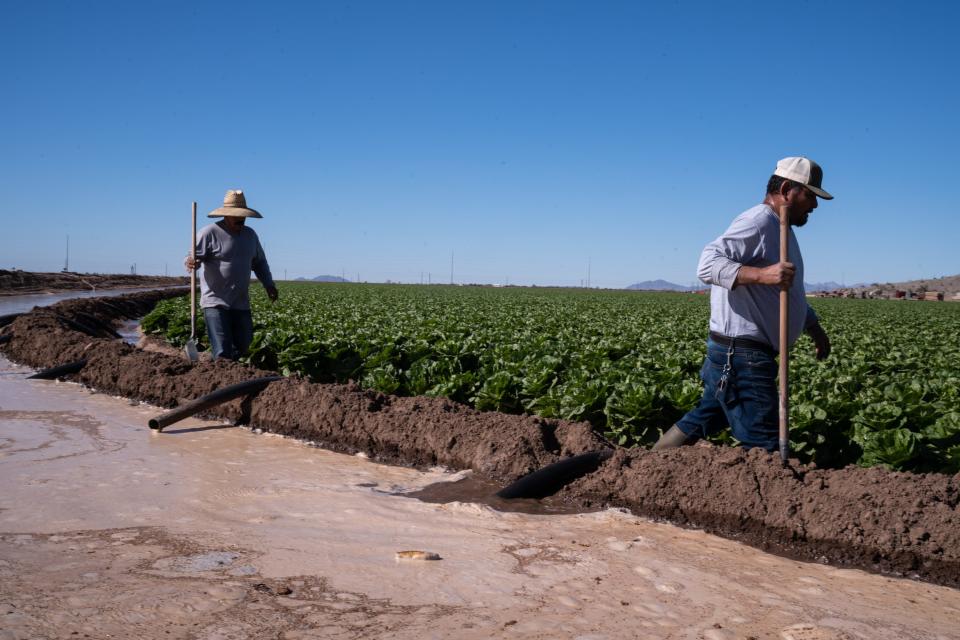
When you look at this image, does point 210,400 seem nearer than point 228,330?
Yes

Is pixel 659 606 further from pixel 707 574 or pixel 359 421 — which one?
pixel 359 421

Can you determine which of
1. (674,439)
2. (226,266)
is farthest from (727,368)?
(226,266)

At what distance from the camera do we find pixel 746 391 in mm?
4344

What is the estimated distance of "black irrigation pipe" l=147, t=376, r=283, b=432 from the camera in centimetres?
715

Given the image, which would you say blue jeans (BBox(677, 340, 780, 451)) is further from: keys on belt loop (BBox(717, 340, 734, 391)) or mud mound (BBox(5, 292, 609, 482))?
mud mound (BBox(5, 292, 609, 482))

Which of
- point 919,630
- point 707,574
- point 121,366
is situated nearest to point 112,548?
point 707,574

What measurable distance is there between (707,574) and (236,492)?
123 inches

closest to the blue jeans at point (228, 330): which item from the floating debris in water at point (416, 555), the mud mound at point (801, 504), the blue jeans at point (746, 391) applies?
the mud mound at point (801, 504)

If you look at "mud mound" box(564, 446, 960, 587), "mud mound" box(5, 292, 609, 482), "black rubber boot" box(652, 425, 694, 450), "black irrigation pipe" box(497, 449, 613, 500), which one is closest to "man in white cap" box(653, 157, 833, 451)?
"mud mound" box(564, 446, 960, 587)

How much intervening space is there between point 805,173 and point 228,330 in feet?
20.8

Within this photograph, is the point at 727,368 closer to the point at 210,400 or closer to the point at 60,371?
the point at 210,400

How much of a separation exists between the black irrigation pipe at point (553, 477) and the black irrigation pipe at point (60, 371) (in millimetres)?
7731

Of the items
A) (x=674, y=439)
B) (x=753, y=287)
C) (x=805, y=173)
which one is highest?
(x=805, y=173)

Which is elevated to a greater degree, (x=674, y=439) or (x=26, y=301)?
(x=26, y=301)
